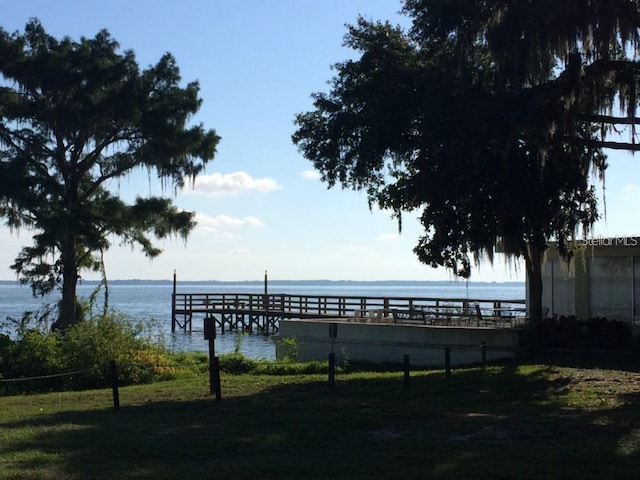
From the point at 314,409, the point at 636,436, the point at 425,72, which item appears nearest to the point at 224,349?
the point at 425,72

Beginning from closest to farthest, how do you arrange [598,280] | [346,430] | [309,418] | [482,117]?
[346,430] → [309,418] → [482,117] → [598,280]

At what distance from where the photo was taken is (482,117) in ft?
54.0

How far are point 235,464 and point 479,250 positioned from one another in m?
12.1

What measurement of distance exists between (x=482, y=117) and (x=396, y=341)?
9.75 metres

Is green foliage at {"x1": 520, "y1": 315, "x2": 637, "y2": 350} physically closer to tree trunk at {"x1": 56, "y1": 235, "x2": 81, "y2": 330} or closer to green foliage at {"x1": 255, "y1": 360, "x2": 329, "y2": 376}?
green foliage at {"x1": 255, "y1": 360, "x2": 329, "y2": 376}

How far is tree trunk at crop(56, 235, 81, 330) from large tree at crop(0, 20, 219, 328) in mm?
39

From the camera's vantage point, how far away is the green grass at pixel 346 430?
28.2 ft

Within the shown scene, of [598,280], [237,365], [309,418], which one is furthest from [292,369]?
[598,280]

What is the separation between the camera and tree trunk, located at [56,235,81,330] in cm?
3169

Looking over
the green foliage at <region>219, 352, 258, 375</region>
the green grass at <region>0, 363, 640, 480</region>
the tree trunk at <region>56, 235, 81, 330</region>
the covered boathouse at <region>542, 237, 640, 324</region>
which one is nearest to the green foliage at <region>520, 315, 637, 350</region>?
the covered boathouse at <region>542, 237, 640, 324</region>

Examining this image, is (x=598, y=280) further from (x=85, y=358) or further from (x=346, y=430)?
(x=346, y=430)

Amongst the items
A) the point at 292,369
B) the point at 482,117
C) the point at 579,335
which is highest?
the point at 482,117

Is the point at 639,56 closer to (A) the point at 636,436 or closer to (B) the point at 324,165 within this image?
(B) the point at 324,165

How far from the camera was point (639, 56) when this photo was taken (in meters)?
16.6
